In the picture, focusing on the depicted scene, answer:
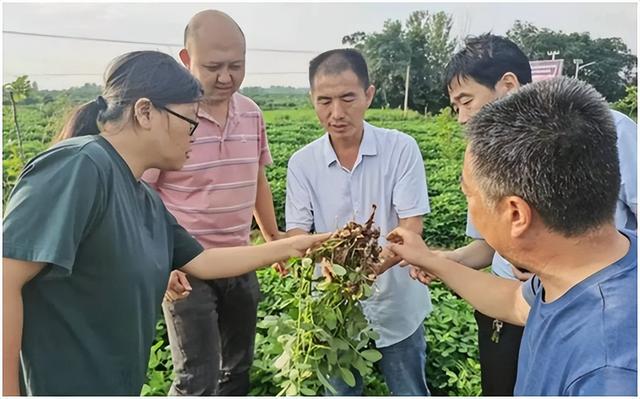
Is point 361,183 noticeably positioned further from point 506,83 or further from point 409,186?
point 506,83

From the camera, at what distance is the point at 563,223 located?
3.49 feet

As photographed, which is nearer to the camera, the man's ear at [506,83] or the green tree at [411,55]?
the man's ear at [506,83]

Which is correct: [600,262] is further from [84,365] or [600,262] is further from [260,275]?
[260,275]

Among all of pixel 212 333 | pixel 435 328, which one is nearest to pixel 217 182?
pixel 212 333

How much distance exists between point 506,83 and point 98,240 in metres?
1.27

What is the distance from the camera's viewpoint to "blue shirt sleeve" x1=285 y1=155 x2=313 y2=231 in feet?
6.91

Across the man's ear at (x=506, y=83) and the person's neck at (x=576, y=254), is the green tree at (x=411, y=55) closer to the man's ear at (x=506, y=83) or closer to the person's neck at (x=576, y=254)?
the man's ear at (x=506, y=83)

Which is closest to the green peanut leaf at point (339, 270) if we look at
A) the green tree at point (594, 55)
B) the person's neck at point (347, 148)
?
the person's neck at point (347, 148)

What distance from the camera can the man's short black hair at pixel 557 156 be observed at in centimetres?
103

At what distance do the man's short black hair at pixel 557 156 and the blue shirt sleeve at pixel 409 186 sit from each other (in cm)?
90

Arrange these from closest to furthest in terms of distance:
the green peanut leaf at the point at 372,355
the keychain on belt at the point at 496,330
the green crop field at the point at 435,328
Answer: the green peanut leaf at the point at 372,355 < the keychain on belt at the point at 496,330 < the green crop field at the point at 435,328

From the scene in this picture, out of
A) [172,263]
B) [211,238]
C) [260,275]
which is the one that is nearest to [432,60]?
[260,275]

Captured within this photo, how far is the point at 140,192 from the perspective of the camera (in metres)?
1.51

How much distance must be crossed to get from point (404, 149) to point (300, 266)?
582mm
